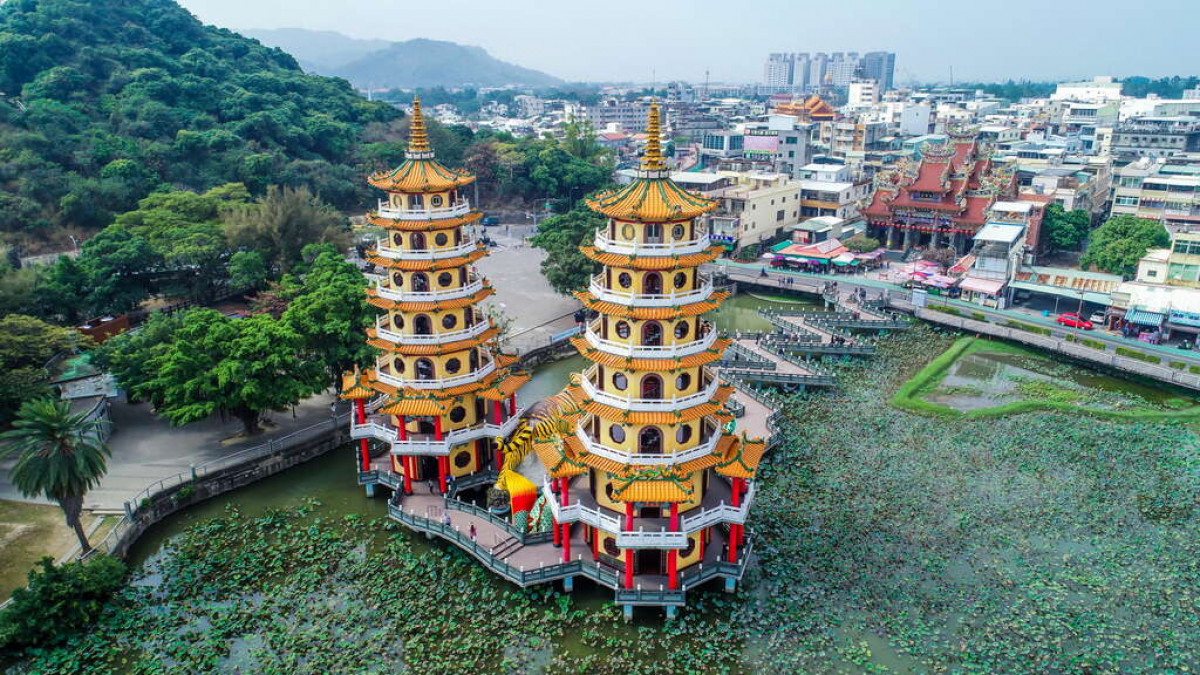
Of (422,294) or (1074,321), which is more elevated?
(422,294)

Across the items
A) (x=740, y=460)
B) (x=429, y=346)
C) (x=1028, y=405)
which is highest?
(x=429, y=346)

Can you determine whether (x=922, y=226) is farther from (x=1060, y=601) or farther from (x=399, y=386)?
(x=399, y=386)

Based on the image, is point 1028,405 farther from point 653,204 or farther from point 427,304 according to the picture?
point 427,304

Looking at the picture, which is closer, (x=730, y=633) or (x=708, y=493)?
(x=730, y=633)

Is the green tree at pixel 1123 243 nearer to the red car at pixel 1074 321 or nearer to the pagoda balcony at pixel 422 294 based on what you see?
the red car at pixel 1074 321

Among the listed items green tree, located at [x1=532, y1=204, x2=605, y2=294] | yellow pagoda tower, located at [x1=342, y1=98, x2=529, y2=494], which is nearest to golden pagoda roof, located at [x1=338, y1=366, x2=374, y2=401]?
yellow pagoda tower, located at [x1=342, y1=98, x2=529, y2=494]

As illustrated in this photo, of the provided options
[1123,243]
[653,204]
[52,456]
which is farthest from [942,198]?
[52,456]

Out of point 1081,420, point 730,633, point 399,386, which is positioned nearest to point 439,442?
point 399,386

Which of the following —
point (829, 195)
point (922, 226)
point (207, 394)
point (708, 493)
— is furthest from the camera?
point (829, 195)
